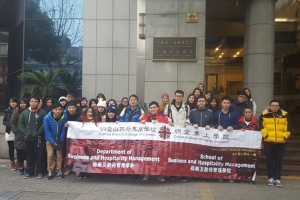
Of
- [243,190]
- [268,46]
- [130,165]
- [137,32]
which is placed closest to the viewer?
[243,190]

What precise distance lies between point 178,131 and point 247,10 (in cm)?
567

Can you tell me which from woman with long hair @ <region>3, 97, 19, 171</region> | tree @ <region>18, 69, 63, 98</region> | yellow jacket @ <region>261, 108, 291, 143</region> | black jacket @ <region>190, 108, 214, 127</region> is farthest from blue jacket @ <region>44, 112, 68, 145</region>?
yellow jacket @ <region>261, 108, 291, 143</region>

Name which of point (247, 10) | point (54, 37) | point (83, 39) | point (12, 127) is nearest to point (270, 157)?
point (247, 10)

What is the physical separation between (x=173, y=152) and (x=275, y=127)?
227 centimetres

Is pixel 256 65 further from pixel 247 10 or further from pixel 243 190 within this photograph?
pixel 243 190

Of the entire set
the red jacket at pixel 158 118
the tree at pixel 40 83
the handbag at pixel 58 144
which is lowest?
the handbag at pixel 58 144

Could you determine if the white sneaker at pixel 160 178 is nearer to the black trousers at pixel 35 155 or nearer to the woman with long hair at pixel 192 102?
the woman with long hair at pixel 192 102

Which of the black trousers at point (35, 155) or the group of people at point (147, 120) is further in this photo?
the black trousers at point (35, 155)

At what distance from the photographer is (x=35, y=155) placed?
24.8 ft

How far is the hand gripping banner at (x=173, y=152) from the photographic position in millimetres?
6875

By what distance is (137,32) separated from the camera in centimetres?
1207

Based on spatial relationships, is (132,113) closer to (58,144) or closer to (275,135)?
(58,144)

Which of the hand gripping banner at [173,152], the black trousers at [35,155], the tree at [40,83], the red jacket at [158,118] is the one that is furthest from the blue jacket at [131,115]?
the tree at [40,83]

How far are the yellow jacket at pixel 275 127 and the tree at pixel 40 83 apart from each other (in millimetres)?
7836
